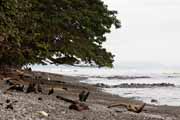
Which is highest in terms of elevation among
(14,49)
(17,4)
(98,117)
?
(17,4)

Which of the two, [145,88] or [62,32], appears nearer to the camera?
[62,32]

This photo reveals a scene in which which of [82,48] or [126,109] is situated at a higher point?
[82,48]

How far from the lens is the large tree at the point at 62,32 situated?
29.0m

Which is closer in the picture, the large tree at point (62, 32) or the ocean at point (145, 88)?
the large tree at point (62, 32)

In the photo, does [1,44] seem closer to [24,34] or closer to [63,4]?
[24,34]

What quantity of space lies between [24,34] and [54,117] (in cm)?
1361

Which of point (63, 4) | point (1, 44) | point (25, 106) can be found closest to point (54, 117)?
point (25, 106)

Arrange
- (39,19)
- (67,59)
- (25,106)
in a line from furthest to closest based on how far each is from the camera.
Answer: (67,59) → (39,19) → (25,106)

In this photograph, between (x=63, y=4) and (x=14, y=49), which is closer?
(x=14, y=49)

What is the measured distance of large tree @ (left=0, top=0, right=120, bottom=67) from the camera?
29050mm

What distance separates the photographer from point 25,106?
1617 centimetres

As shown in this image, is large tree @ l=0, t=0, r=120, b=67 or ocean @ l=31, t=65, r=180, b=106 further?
ocean @ l=31, t=65, r=180, b=106

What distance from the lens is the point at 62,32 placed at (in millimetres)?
33250

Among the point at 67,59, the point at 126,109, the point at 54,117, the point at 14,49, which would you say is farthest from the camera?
the point at 67,59
